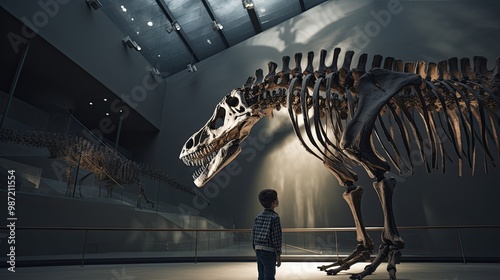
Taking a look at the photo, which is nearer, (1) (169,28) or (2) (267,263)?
(2) (267,263)

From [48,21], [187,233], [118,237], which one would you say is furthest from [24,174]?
[48,21]

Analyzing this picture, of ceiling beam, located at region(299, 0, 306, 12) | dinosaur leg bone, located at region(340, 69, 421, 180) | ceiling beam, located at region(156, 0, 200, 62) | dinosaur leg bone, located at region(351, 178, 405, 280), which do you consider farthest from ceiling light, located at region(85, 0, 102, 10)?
dinosaur leg bone, located at region(351, 178, 405, 280)

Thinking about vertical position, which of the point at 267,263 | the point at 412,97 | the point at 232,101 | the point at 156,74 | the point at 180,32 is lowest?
the point at 267,263

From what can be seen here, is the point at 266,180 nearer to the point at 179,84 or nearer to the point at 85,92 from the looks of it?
the point at 179,84

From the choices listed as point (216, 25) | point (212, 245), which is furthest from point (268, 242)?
point (216, 25)

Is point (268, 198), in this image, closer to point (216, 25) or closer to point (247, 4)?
point (247, 4)

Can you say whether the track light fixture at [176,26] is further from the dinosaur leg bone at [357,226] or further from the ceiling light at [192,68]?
the dinosaur leg bone at [357,226]

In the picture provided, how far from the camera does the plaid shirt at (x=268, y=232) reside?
228 cm

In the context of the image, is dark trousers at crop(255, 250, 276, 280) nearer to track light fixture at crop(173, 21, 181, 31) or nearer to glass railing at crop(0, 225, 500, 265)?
glass railing at crop(0, 225, 500, 265)

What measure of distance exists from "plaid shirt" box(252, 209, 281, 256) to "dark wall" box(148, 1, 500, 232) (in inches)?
267

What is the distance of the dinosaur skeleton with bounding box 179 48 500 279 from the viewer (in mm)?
3355

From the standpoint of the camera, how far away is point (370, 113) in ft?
11.0

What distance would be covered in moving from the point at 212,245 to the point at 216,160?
120 inches

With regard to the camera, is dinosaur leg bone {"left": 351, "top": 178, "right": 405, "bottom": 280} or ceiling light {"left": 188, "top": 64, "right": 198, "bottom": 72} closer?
dinosaur leg bone {"left": 351, "top": 178, "right": 405, "bottom": 280}
